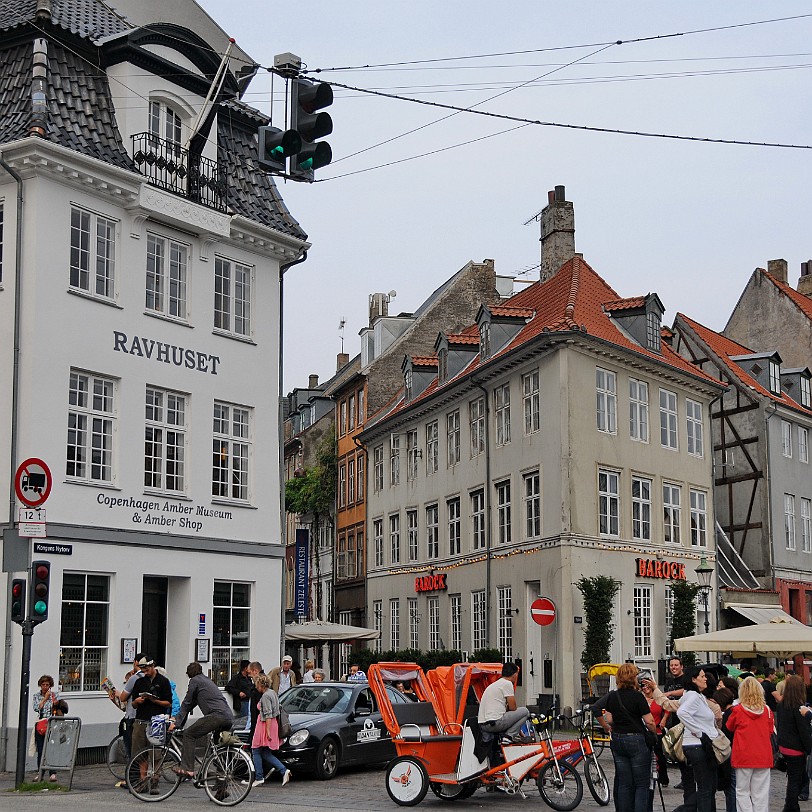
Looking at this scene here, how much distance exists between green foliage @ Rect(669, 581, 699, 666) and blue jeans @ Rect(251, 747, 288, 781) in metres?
19.5

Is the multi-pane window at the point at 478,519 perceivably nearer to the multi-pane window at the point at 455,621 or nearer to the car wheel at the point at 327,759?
the multi-pane window at the point at 455,621

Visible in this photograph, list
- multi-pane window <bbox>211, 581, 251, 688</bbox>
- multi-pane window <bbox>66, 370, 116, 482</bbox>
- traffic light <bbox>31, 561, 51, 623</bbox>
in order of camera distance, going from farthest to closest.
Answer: multi-pane window <bbox>211, 581, 251, 688</bbox> < multi-pane window <bbox>66, 370, 116, 482</bbox> < traffic light <bbox>31, 561, 51, 623</bbox>

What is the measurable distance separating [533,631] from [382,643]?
1310 centimetres

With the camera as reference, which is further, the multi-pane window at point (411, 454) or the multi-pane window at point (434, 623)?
the multi-pane window at point (411, 454)

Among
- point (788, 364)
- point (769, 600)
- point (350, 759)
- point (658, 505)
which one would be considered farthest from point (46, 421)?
point (788, 364)

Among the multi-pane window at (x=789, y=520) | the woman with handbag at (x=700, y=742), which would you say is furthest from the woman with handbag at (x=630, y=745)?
the multi-pane window at (x=789, y=520)

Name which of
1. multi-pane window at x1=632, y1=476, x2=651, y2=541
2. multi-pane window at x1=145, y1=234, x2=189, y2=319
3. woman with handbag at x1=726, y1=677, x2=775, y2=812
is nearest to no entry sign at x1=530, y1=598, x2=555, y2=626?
multi-pane window at x1=632, y1=476, x2=651, y2=541

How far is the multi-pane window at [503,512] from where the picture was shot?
1448 inches

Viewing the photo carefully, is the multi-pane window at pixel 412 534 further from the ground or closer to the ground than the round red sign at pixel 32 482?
further from the ground

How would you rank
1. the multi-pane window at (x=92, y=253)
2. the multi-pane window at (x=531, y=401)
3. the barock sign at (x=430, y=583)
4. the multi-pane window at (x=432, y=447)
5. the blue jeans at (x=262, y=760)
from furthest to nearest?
the multi-pane window at (x=432, y=447) < the barock sign at (x=430, y=583) < the multi-pane window at (x=531, y=401) < the multi-pane window at (x=92, y=253) < the blue jeans at (x=262, y=760)

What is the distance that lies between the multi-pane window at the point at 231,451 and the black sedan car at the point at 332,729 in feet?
16.1

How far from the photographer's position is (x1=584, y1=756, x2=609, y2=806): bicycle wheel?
615 inches

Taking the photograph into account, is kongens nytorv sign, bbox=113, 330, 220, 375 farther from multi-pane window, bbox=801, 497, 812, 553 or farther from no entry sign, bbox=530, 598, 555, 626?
multi-pane window, bbox=801, 497, 812, 553

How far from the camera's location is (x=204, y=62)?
24.4 meters
